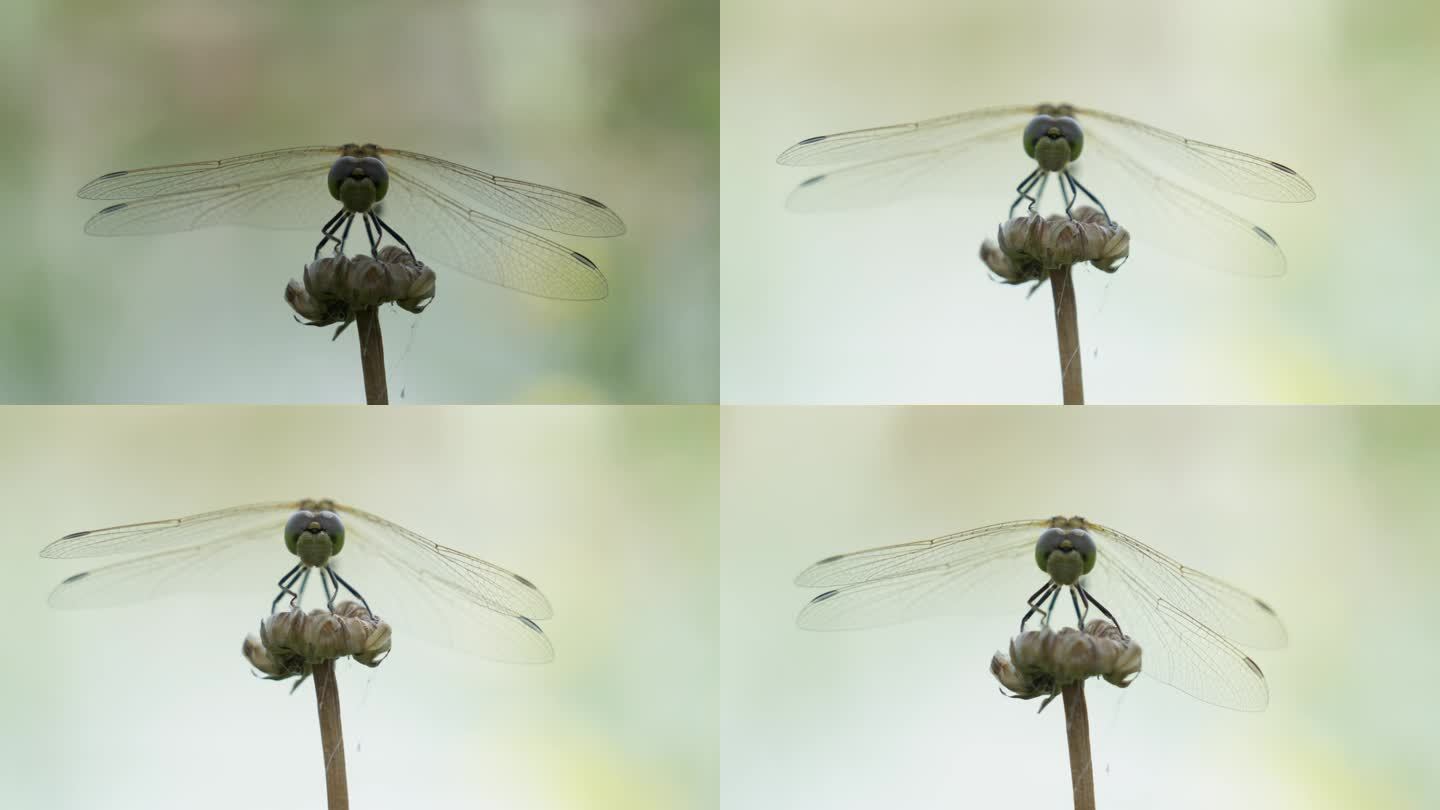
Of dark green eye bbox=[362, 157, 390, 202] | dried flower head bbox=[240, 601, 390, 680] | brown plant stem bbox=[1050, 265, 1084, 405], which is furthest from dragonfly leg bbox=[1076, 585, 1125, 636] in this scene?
dark green eye bbox=[362, 157, 390, 202]

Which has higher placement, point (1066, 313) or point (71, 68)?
point (71, 68)

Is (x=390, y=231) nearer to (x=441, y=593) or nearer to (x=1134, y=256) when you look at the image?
(x=441, y=593)

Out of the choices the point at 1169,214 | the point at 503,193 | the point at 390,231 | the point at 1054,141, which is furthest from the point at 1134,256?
the point at 390,231

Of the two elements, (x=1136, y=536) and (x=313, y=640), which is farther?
(x=1136, y=536)

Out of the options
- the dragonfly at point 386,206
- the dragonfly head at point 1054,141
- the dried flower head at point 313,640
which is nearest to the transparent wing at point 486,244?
the dragonfly at point 386,206

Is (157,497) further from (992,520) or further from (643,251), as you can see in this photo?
(992,520)

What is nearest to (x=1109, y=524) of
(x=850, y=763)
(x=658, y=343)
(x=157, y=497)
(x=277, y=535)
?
(x=850, y=763)

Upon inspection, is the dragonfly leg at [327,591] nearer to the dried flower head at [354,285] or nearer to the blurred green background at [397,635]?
the blurred green background at [397,635]

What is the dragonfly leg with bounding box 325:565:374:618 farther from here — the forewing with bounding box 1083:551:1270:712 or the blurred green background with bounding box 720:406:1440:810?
the forewing with bounding box 1083:551:1270:712
